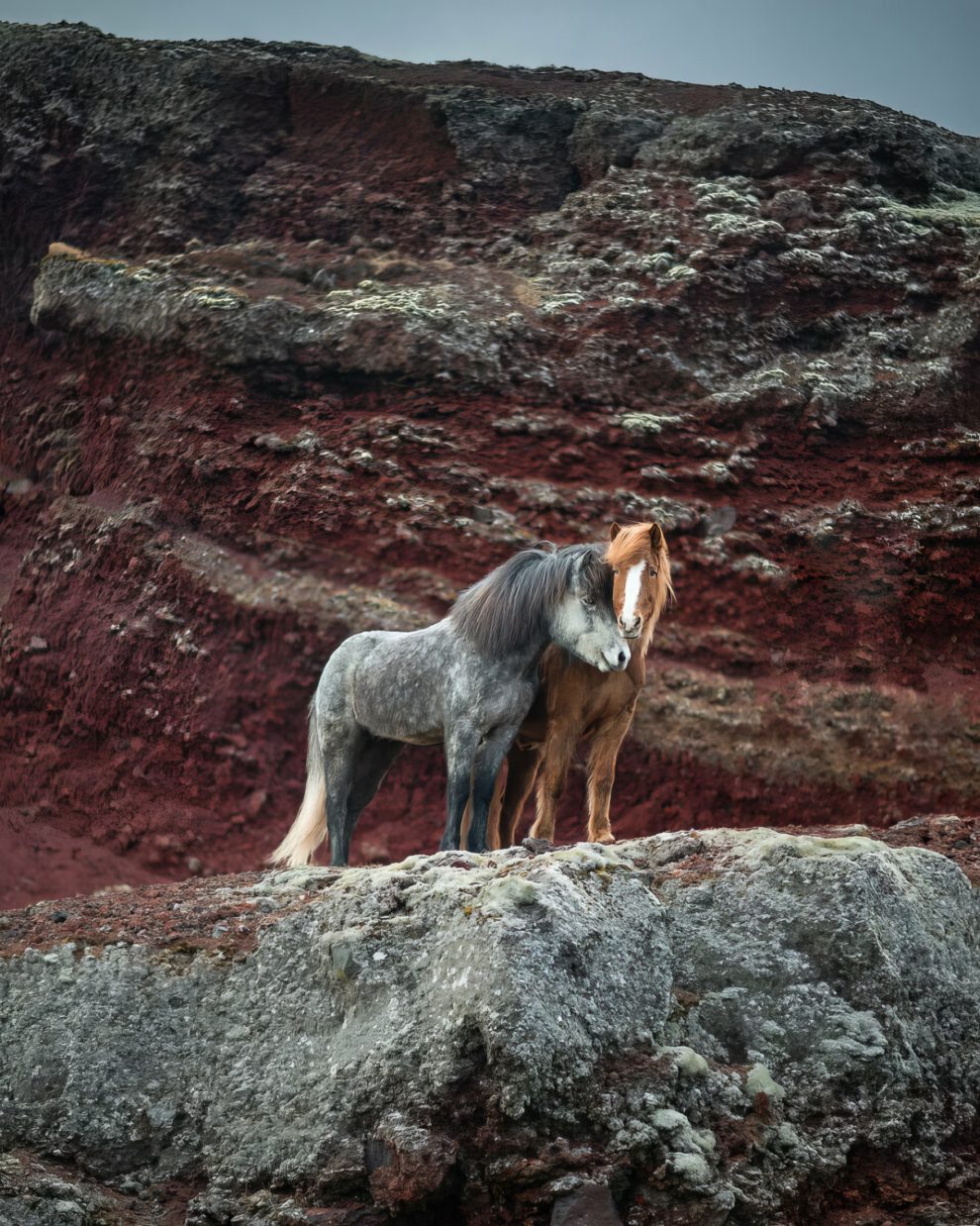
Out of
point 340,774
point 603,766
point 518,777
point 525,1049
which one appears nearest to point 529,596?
point 603,766

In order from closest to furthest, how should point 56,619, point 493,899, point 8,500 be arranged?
point 493,899 < point 56,619 < point 8,500

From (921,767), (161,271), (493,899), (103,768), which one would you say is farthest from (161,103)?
(493,899)

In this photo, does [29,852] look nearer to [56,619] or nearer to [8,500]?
[56,619]

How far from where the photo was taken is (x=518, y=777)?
350 inches

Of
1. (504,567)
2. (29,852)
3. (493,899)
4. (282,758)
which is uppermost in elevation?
(504,567)

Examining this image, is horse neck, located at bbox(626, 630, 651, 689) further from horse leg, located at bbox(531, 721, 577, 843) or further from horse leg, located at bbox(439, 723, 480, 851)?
horse leg, located at bbox(439, 723, 480, 851)

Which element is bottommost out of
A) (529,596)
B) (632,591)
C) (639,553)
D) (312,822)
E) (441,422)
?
(312,822)

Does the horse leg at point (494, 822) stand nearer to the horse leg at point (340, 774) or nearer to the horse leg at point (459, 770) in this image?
the horse leg at point (459, 770)

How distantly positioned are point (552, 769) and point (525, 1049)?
3.68m

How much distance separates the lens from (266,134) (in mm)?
16812

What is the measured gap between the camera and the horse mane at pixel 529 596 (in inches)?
311

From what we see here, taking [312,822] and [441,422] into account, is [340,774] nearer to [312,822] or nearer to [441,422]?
[312,822]

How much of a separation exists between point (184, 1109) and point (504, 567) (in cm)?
405

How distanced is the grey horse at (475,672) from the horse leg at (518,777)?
60 centimetres
